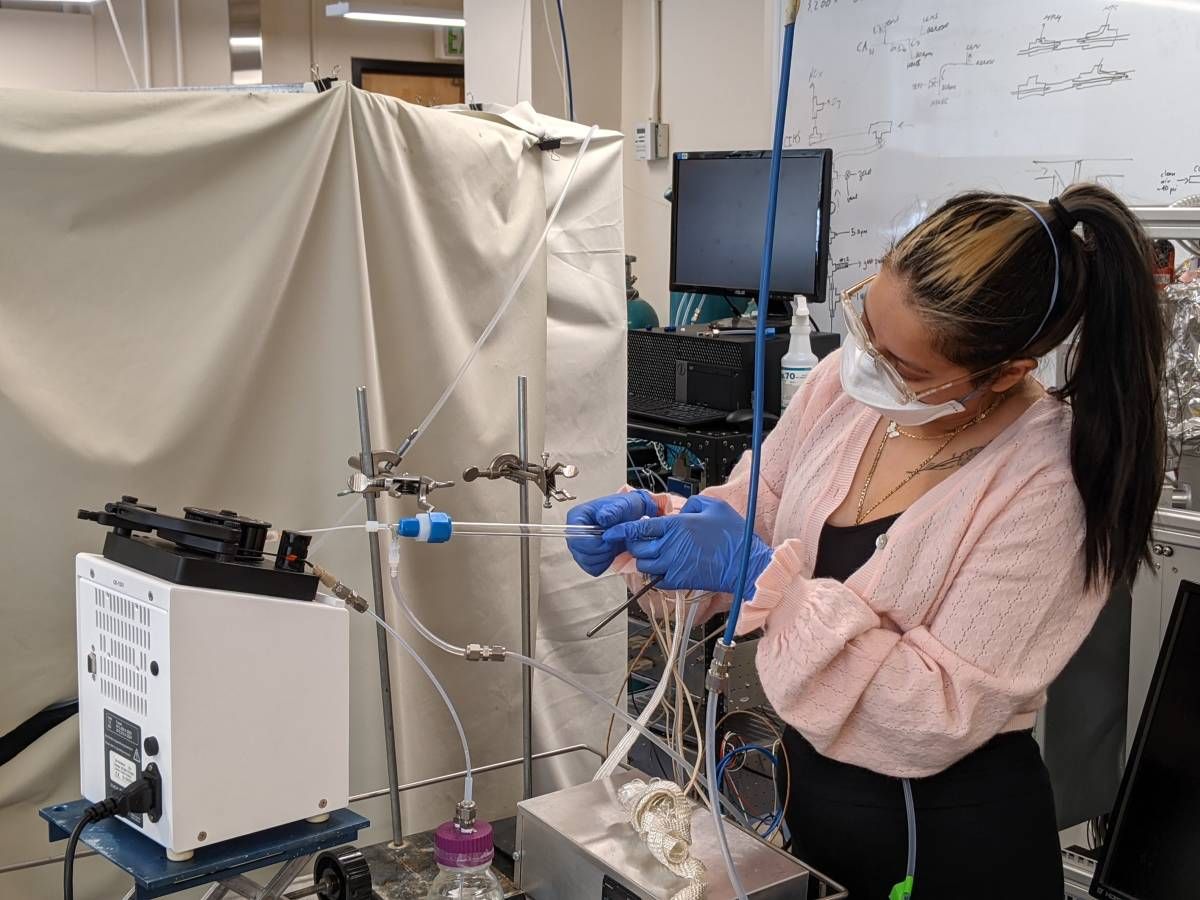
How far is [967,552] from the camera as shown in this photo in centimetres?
121

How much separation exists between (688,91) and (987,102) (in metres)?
1.61

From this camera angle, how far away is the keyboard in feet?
9.32

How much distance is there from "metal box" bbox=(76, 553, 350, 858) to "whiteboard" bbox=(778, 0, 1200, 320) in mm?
2603

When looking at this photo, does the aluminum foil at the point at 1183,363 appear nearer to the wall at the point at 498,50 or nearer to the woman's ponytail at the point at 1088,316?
the woman's ponytail at the point at 1088,316

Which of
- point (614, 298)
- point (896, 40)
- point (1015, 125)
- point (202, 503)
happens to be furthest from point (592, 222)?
point (896, 40)

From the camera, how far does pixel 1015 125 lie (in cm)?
331

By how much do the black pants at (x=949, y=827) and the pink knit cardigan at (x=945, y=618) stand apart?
0.20 ft

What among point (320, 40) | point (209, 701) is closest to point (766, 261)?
point (209, 701)

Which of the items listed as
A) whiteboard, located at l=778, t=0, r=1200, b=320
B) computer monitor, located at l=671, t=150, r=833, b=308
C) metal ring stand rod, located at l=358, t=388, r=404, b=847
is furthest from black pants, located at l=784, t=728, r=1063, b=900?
whiteboard, located at l=778, t=0, r=1200, b=320

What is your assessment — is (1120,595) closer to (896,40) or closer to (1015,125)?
(1015,125)

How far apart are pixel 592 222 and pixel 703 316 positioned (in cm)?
185

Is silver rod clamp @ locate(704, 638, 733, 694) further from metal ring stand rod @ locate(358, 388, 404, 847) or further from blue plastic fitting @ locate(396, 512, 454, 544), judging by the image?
metal ring stand rod @ locate(358, 388, 404, 847)

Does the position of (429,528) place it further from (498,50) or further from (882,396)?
(498,50)

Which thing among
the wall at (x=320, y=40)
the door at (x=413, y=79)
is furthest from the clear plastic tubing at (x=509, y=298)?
the door at (x=413, y=79)
